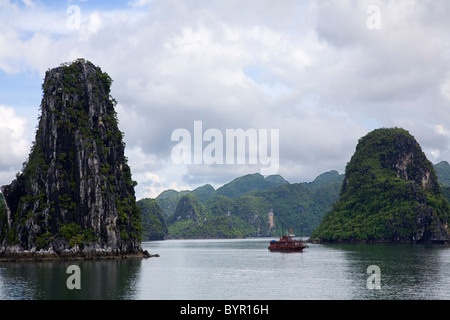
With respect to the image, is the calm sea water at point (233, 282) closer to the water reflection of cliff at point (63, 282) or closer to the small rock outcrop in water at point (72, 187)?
the water reflection of cliff at point (63, 282)

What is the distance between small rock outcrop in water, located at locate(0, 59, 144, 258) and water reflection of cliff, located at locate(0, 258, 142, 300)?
18526mm

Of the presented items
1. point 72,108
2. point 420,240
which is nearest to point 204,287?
point 72,108

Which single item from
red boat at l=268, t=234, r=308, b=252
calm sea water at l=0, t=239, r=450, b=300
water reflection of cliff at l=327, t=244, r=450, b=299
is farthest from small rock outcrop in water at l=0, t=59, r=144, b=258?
water reflection of cliff at l=327, t=244, r=450, b=299

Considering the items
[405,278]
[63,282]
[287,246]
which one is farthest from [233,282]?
[287,246]

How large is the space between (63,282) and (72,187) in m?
56.6

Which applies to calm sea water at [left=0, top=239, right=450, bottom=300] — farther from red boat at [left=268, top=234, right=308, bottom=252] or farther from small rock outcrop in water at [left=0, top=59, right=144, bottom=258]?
red boat at [left=268, top=234, right=308, bottom=252]

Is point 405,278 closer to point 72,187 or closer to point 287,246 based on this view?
point 287,246

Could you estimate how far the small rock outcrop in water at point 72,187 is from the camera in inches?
4589

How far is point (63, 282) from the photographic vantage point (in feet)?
234

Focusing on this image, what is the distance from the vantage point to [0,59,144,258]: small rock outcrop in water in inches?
4589

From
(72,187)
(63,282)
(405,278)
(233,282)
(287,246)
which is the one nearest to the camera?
(63,282)

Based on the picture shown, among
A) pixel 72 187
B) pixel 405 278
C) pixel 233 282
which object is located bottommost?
pixel 233 282
